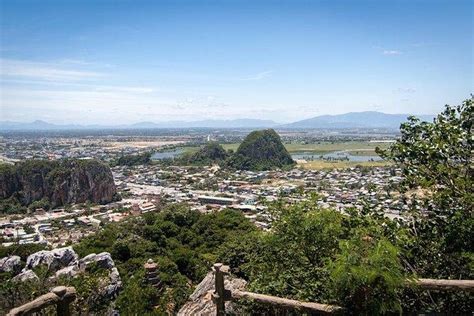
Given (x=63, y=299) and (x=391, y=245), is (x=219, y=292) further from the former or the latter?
(x=391, y=245)

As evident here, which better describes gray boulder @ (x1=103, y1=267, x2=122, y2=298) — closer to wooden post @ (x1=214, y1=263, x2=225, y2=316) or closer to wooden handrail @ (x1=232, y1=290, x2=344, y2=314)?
wooden post @ (x1=214, y1=263, x2=225, y2=316)

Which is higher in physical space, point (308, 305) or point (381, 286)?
point (381, 286)

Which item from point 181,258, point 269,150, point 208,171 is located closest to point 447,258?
point 181,258

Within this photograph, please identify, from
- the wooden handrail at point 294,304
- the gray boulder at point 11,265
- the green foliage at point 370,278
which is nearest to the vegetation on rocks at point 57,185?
the gray boulder at point 11,265

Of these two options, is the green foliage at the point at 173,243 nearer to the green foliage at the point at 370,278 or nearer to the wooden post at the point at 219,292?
the wooden post at the point at 219,292

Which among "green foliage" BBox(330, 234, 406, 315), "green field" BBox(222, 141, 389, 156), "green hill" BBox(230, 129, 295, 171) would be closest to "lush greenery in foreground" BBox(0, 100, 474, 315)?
"green foliage" BBox(330, 234, 406, 315)

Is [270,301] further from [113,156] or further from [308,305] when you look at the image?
[113,156]

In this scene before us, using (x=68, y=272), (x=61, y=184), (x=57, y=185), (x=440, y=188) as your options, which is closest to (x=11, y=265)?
(x=68, y=272)
